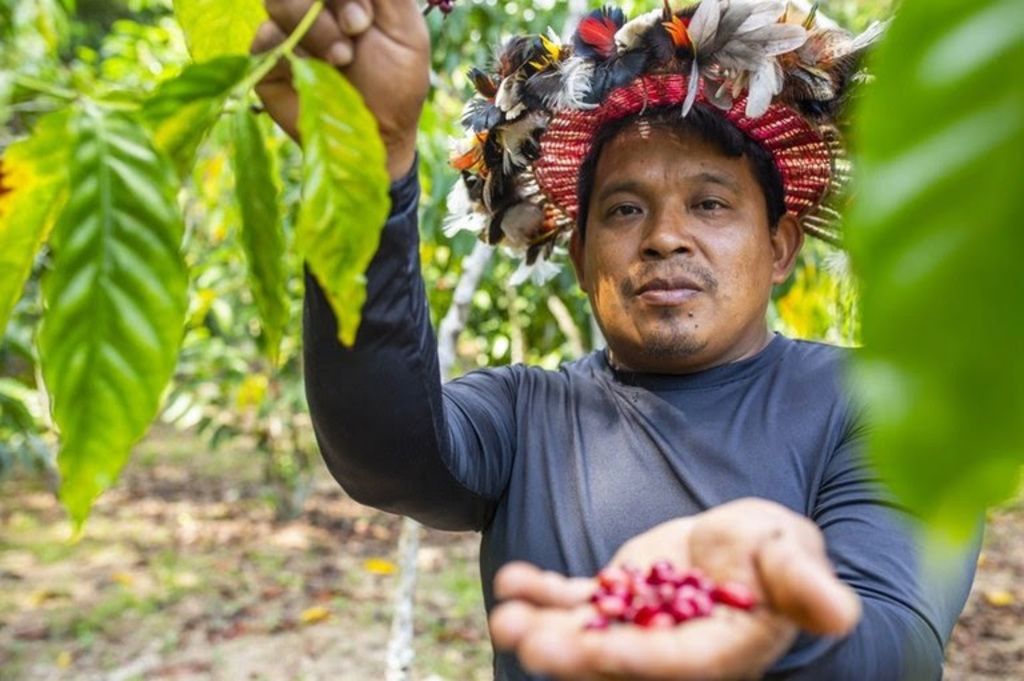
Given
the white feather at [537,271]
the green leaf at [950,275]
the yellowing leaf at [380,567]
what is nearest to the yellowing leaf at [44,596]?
the yellowing leaf at [380,567]

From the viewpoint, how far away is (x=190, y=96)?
0.52m

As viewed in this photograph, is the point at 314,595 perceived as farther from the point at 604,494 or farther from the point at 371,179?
the point at 371,179

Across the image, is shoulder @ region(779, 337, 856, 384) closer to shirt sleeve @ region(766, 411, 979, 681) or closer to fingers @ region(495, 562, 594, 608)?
shirt sleeve @ region(766, 411, 979, 681)

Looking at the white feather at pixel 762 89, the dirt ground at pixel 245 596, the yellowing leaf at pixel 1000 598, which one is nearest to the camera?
the white feather at pixel 762 89

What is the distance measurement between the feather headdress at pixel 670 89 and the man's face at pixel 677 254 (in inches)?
3.3

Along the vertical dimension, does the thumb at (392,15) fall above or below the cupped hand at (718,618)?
above

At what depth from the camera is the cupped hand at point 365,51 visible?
69cm

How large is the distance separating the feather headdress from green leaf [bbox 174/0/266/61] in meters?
0.67

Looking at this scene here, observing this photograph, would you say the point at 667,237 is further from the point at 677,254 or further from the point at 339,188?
the point at 339,188

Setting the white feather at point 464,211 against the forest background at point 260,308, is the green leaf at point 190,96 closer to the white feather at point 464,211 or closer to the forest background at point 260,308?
the forest background at point 260,308

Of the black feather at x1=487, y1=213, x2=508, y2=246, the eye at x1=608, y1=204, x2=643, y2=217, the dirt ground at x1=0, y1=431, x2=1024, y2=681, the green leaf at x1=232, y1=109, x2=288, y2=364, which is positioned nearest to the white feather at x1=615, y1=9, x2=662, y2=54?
the eye at x1=608, y1=204, x2=643, y2=217

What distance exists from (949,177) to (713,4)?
1.08 m

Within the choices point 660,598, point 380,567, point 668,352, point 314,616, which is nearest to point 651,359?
point 668,352

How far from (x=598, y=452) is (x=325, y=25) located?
0.77 meters
